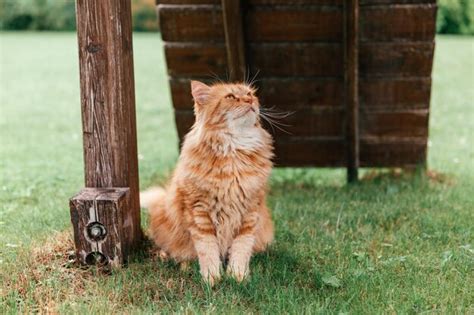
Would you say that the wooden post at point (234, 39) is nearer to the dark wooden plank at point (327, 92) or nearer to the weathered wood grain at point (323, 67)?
the weathered wood grain at point (323, 67)

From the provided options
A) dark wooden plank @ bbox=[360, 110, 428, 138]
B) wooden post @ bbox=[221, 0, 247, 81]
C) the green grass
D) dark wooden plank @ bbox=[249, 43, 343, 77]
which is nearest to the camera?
the green grass

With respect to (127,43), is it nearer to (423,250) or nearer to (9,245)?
(9,245)

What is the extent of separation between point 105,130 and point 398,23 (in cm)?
260

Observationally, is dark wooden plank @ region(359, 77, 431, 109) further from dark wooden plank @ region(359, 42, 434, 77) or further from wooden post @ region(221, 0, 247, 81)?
wooden post @ region(221, 0, 247, 81)

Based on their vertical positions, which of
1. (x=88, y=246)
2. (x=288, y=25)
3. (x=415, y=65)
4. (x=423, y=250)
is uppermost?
(x=288, y=25)

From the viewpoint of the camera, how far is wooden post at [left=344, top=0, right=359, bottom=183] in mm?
4539

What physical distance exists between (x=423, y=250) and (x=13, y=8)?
2472 centimetres

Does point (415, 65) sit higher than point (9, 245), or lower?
higher

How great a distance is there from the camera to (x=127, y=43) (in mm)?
3498

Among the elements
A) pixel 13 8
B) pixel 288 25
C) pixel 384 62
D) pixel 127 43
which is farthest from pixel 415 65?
pixel 13 8

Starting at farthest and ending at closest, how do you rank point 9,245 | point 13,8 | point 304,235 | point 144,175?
point 13,8 → point 144,175 → point 304,235 → point 9,245

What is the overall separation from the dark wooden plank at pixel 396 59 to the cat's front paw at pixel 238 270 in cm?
243

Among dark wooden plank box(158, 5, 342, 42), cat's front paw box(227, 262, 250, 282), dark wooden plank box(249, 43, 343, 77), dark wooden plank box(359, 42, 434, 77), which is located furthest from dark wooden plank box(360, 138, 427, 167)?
cat's front paw box(227, 262, 250, 282)

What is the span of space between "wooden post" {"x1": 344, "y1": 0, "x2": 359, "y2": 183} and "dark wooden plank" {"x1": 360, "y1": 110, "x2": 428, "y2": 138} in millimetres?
215
